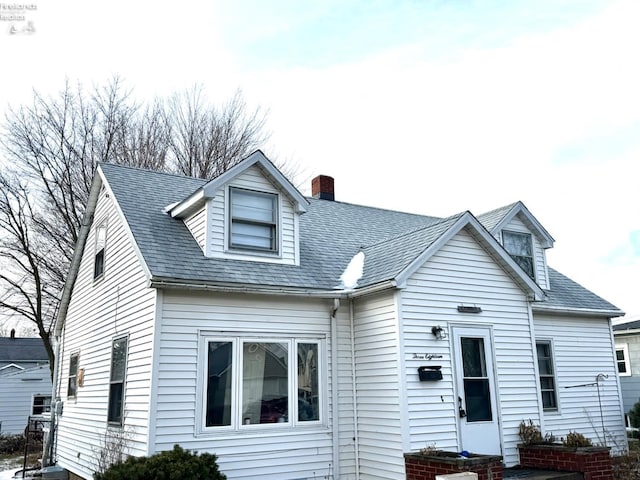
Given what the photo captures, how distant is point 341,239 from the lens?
41.5 ft

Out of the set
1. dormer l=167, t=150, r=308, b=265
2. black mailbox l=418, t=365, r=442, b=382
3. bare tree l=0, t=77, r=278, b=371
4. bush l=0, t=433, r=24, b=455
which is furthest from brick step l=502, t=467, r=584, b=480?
bush l=0, t=433, r=24, b=455

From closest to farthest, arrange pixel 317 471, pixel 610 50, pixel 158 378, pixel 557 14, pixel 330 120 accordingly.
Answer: pixel 158 378 < pixel 317 471 < pixel 557 14 < pixel 610 50 < pixel 330 120

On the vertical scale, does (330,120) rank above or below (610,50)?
above

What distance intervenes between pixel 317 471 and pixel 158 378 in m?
3.19

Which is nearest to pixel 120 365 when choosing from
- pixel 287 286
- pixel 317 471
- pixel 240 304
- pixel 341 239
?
pixel 240 304

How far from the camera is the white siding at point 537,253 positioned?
45.2 feet

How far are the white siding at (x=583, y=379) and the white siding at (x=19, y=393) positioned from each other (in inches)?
904

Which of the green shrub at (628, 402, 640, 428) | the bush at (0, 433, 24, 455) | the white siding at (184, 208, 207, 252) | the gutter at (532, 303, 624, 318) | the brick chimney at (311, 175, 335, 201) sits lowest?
the bush at (0, 433, 24, 455)

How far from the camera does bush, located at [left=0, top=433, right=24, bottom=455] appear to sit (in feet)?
68.4

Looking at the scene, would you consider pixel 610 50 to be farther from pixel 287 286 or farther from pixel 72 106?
pixel 72 106

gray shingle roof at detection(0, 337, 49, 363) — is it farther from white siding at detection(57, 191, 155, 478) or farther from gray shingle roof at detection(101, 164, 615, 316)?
gray shingle roof at detection(101, 164, 615, 316)

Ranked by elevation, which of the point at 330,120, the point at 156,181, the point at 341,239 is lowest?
the point at 341,239

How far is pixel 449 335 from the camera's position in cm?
959

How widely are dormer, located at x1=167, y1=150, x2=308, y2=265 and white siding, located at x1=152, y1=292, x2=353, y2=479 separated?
107 centimetres
